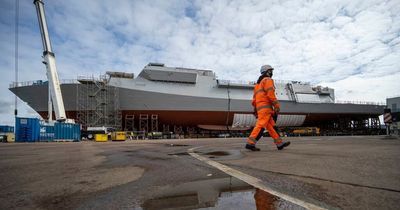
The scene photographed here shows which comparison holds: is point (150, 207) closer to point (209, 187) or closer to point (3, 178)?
point (209, 187)

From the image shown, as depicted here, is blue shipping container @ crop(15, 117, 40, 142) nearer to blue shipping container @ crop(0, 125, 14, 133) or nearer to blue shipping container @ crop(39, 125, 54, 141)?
blue shipping container @ crop(39, 125, 54, 141)

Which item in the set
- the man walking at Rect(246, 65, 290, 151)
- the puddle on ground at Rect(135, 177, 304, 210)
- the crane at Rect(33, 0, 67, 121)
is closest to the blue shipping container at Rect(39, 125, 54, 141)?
the crane at Rect(33, 0, 67, 121)

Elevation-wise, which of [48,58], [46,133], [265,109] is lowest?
[46,133]

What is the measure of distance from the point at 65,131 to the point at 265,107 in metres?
22.3

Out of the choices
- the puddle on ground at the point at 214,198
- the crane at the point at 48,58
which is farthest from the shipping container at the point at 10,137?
the puddle on ground at the point at 214,198

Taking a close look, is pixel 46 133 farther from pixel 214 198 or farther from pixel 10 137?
pixel 214 198

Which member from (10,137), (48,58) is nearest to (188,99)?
(48,58)

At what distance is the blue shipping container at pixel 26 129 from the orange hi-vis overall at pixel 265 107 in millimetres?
22492

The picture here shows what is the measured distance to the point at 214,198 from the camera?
175 cm

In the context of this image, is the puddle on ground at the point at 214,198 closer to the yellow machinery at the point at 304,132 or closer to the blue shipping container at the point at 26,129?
the blue shipping container at the point at 26,129

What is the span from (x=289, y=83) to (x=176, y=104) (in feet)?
70.7

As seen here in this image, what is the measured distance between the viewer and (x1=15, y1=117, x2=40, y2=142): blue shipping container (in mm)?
20141

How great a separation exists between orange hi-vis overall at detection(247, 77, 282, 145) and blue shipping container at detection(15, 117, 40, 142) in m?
22.5

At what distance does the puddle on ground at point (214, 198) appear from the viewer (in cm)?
156
